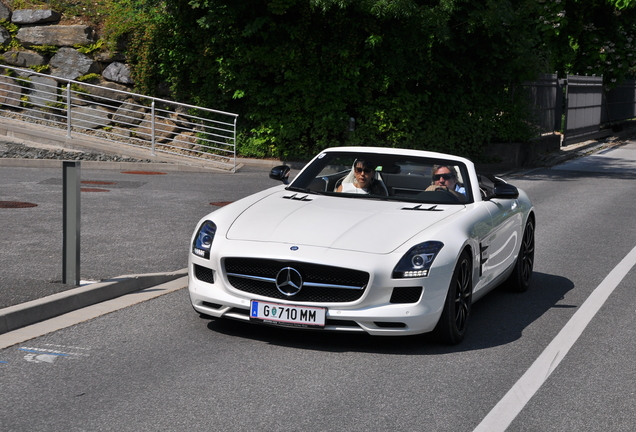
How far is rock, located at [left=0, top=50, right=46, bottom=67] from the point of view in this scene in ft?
76.8

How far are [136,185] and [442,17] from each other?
318 inches

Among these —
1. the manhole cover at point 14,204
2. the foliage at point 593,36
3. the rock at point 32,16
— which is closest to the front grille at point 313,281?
the manhole cover at point 14,204

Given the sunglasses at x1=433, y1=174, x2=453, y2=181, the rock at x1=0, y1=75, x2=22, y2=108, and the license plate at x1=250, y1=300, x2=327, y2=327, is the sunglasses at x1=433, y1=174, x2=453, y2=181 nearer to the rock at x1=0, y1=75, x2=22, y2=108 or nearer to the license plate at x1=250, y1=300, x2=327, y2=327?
the license plate at x1=250, y1=300, x2=327, y2=327

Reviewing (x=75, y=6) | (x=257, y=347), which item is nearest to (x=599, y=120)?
(x=75, y=6)

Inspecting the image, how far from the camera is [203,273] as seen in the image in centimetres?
645

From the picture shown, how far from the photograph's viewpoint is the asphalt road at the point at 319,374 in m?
4.80

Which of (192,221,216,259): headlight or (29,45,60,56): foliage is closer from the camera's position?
(192,221,216,259): headlight

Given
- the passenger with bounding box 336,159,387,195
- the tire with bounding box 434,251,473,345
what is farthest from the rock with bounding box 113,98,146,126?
the tire with bounding box 434,251,473,345

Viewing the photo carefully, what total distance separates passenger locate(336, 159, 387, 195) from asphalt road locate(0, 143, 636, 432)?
136 cm

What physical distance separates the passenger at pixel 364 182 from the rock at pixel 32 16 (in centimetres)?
1848

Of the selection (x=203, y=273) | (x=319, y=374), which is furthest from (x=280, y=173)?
(x=319, y=374)

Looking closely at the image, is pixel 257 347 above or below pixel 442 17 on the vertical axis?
below

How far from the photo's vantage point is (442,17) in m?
20.0

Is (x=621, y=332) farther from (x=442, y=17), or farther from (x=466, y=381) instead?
(x=442, y=17)
